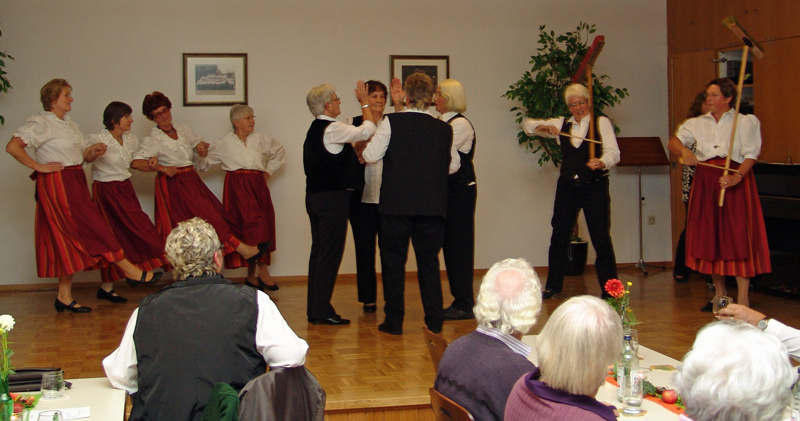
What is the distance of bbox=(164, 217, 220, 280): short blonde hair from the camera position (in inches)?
94.9

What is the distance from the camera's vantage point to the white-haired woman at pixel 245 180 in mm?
6809

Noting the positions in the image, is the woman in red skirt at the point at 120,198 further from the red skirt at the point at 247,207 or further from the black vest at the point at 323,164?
the black vest at the point at 323,164

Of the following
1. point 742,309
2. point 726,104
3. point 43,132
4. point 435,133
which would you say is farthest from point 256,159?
point 742,309

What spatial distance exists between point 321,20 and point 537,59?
2016 mm

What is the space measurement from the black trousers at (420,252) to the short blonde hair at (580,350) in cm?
297

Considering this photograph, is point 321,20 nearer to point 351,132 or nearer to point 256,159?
point 256,159

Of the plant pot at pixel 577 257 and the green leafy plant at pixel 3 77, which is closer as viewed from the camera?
the green leafy plant at pixel 3 77

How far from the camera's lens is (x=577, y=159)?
232 inches

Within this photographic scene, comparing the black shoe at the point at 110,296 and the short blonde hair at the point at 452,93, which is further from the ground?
the short blonde hair at the point at 452,93

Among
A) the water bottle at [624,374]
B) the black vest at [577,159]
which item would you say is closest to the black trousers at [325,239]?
the black vest at [577,159]

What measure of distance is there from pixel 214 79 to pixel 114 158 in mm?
1265

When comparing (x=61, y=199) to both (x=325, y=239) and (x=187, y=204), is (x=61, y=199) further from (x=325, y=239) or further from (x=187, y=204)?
(x=325, y=239)

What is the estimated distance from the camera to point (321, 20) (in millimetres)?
7395

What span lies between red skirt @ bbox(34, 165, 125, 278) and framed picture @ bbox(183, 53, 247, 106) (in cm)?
145
